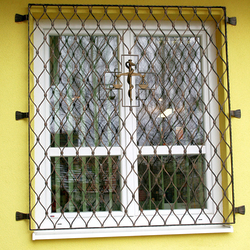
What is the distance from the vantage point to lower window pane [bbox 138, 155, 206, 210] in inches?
73.0

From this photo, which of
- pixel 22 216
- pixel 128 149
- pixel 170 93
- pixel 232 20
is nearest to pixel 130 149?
pixel 128 149

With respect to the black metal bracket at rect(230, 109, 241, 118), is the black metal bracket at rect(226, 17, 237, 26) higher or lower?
higher

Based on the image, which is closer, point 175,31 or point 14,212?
point 14,212

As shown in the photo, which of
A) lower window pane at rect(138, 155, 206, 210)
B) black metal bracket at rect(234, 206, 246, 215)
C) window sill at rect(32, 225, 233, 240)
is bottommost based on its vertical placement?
window sill at rect(32, 225, 233, 240)

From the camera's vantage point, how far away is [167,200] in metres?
1.80

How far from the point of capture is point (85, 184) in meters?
1.82

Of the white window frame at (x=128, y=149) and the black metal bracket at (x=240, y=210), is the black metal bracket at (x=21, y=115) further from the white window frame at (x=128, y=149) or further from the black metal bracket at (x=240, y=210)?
the black metal bracket at (x=240, y=210)

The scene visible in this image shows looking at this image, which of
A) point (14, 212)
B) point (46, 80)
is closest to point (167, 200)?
point (14, 212)

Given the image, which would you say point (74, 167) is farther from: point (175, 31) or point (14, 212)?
point (175, 31)

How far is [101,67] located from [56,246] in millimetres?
1268

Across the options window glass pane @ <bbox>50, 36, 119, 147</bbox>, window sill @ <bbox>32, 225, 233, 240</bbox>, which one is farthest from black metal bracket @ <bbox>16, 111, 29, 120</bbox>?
window sill @ <bbox>32, 225, 233, 240</bbox>

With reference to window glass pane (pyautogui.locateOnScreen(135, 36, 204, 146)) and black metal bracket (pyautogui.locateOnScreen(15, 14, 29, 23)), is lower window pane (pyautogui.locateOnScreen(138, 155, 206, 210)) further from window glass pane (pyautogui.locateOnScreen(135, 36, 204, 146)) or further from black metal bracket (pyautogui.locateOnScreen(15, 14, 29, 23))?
black metal bracket (pyautogui.locateOnScreen(15, 14, 29, 23))

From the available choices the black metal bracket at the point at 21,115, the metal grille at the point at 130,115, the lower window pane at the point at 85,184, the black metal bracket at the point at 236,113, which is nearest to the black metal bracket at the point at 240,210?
the metal grille at the point at 130,115

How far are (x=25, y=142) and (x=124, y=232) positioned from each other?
89cm
